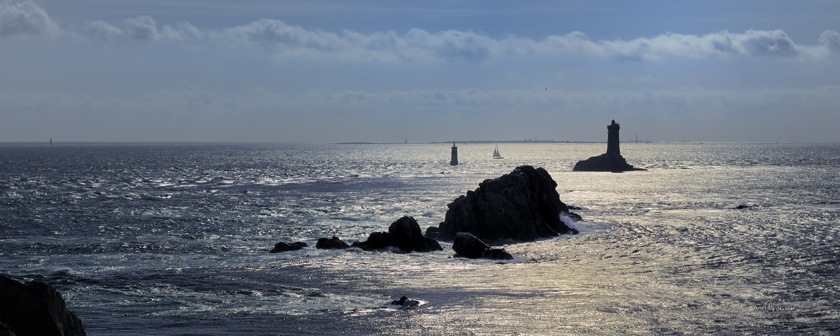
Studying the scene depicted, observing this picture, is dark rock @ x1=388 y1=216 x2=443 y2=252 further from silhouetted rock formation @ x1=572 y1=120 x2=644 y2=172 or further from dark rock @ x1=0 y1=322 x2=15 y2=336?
silhouetted rock formation @ x1=572 y1=120 x2=644 y2=172

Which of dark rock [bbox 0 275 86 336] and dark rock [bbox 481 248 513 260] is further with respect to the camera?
dark rock [bbox 481 248 513 260]

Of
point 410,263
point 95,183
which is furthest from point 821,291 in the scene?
point 95,183

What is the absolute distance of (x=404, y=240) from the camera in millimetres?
46750

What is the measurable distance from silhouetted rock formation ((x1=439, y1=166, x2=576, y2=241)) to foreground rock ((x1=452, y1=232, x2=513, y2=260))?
301 inches

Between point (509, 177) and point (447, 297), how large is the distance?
26.0m

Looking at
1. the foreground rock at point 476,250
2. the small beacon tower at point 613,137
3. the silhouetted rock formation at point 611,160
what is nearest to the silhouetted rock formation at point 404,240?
the foreground rock at point 476,250

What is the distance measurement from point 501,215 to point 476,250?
33.5 ft

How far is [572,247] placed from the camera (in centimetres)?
4912

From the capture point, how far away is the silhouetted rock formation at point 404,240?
4662 centimetres

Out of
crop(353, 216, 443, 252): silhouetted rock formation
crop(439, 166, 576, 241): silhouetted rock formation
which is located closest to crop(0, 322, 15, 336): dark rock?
crop(353, 216, 443, 252): silhouetted rock formation

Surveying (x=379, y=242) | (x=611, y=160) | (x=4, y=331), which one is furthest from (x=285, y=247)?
(x=611, y=160)

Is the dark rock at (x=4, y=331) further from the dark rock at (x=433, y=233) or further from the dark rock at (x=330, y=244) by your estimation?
the dark rock at (x=433, y=233)

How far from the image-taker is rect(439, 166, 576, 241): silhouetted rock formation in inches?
2100

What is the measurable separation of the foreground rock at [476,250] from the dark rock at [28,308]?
29.1 m
